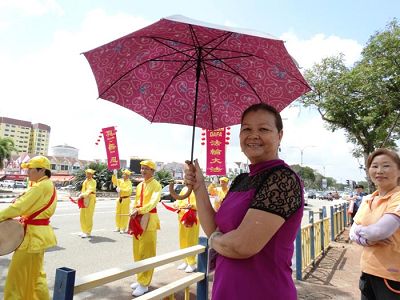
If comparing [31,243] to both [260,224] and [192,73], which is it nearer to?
[192,73]

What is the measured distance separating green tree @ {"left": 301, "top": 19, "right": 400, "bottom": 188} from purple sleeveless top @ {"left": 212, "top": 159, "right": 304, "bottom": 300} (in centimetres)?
1002

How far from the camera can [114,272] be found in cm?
179

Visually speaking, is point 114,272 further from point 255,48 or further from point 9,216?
point 9,216

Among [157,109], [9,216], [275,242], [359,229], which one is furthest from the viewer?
[9,216]

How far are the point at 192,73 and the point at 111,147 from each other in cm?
938

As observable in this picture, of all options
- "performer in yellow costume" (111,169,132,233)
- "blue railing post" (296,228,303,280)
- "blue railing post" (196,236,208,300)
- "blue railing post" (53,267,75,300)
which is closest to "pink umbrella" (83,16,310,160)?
"blue railing post" (196,236,208,300)

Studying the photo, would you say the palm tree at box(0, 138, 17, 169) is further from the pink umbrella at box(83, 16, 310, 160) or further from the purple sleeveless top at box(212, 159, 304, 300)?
the purple sleeveless top at box(212, 159, 304, 300)

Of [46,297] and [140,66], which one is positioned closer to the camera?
[140,66]

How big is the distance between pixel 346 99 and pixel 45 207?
1255 cm

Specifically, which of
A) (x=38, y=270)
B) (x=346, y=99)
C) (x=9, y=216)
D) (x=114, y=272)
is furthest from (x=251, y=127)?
(x=346, y=99)

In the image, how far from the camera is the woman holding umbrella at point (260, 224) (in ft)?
4.56

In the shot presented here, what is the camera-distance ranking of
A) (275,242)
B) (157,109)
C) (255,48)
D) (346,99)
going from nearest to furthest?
(275,242) < (255,48) < (157,109) < (346,99)

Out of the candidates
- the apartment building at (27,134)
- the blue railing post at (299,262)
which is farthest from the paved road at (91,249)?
the apartment building at (27,134)

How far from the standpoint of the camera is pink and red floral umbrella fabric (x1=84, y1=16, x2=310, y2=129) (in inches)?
85.4
